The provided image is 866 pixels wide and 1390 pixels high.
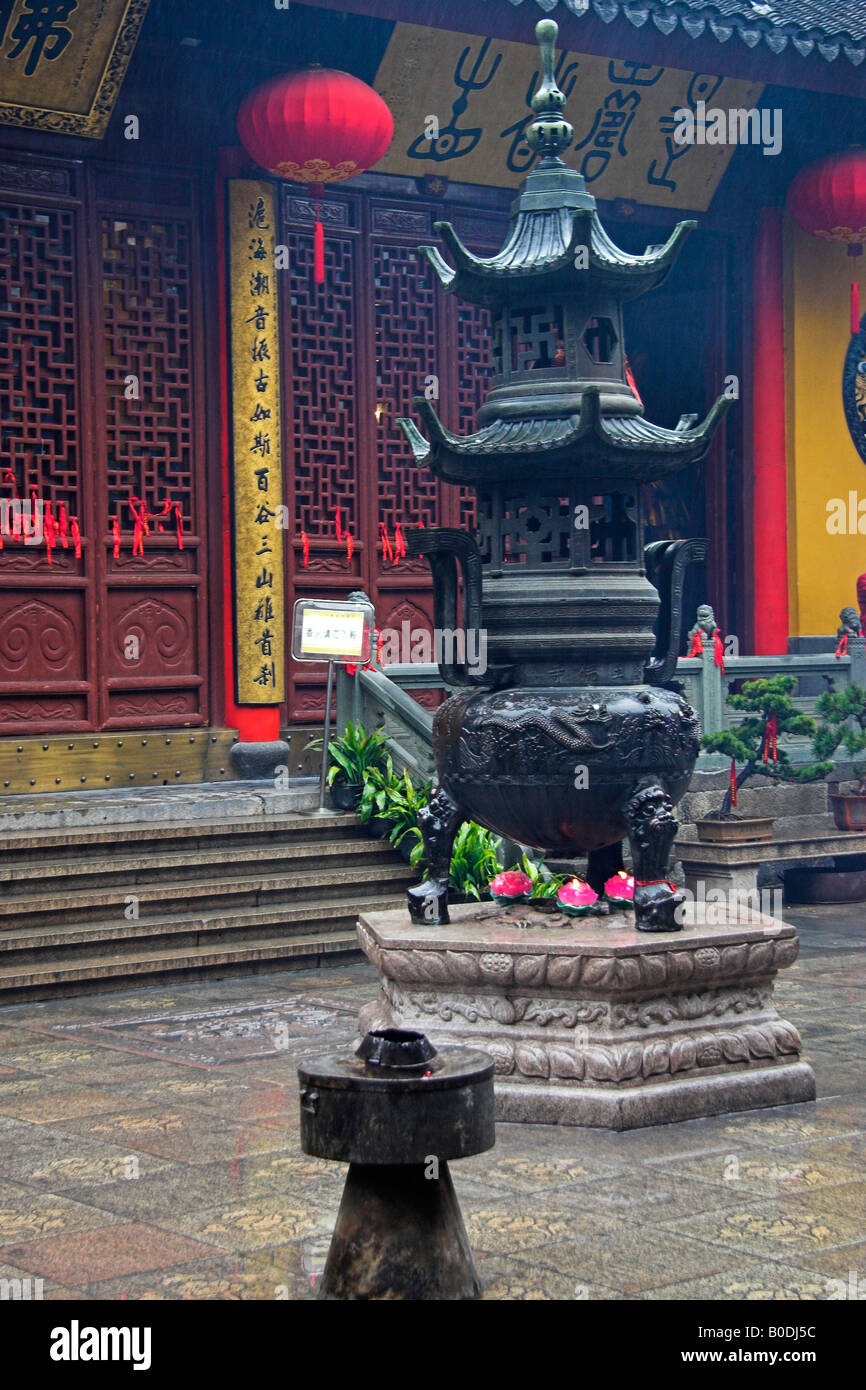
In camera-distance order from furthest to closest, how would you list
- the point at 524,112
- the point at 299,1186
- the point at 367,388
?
the point at 524,112, the point at 367,388, the point at 299,1186

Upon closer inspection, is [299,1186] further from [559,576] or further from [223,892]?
[223,892]

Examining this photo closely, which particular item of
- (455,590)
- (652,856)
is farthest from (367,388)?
(652,856)

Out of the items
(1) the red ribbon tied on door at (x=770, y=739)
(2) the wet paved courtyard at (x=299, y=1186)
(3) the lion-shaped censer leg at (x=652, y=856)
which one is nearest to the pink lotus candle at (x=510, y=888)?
(3) the lion-shaped censer leg at (x=652, y=856)

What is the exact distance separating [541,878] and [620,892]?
291 centimetres

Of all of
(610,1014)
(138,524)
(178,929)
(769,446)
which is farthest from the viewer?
(769,446)

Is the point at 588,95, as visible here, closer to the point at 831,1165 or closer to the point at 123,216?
the point at 123,216

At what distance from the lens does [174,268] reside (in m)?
11.9

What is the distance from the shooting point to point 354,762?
11.1 meters

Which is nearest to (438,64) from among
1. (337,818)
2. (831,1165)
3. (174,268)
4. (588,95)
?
(588,95)

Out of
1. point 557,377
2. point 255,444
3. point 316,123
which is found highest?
point 316,123

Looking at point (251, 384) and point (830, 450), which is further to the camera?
point (830, 450)

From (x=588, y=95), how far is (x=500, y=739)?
8.00 metres

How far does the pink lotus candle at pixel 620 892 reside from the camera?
22.8 feet

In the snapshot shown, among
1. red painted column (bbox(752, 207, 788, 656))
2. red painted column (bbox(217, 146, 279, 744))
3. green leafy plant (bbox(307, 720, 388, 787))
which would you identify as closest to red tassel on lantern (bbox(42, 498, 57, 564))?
red painted column (bbox(217, 146, 279, 744))
